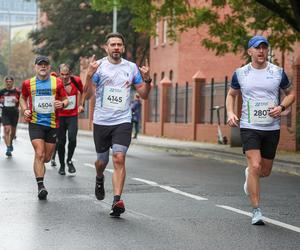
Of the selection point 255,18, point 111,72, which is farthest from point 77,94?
point 255,18

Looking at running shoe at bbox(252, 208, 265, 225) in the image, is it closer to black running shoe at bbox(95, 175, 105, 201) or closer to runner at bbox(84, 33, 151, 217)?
runner at bbox(84, 33, 151, 217)

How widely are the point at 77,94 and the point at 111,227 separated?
6.33m

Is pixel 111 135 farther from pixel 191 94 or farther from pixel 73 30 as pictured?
pixel 73 30

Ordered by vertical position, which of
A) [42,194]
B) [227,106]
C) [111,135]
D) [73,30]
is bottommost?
[42,194]

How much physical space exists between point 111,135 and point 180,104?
2605cm

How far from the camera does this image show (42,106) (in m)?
10.9

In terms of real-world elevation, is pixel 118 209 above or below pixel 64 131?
below

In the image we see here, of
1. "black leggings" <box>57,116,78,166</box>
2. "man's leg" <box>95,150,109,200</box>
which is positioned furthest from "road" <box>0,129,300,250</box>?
"black leggings" <box>57,116,78,166</box>

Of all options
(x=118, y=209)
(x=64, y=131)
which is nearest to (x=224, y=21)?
(x=64, y=131)

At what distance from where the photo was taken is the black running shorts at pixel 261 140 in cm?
852

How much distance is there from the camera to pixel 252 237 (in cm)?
748

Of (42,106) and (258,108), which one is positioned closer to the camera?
(258,108)

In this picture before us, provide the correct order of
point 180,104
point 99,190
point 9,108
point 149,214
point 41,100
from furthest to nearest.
Answer: point 180,104 → point 9,108 → point 41,100 → point 99,190 → point 149,214

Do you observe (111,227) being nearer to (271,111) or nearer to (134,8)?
(271,111)
